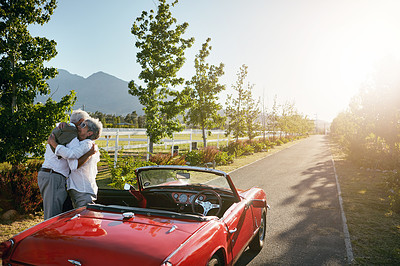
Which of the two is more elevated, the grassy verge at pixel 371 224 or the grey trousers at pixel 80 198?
the grey trousers at pixel 80 198

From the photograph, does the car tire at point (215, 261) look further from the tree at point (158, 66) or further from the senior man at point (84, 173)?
the tree at point (158, 66)

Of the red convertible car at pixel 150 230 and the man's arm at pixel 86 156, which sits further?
the man's arm at pixel 86 156

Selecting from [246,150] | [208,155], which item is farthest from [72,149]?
[246,150]

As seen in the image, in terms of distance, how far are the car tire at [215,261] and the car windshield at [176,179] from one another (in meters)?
1.13

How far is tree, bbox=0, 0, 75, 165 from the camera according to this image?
635cm

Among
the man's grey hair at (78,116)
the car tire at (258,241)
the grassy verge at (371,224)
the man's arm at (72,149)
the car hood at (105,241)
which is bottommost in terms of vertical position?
the grassy verge at (371,224)

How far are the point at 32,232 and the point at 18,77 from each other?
16.9 feet

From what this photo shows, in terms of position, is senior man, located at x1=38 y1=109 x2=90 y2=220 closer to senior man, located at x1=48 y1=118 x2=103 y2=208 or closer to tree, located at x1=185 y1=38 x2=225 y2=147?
senior man, located at x1=48 y1=118 x2=103 y2=208

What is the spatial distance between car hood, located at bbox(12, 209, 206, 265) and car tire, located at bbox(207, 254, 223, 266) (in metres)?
0.32

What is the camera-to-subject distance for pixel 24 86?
6.80m

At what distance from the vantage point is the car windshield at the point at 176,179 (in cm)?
393

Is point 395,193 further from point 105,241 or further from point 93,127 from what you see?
point 105,241

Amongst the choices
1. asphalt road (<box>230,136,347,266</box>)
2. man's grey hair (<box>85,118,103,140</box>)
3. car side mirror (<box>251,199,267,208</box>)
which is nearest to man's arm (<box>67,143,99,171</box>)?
man's grey hair (<box>85,118,103,140</box>)

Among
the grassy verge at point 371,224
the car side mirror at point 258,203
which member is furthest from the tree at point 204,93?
the car side mirror at point 258,203
